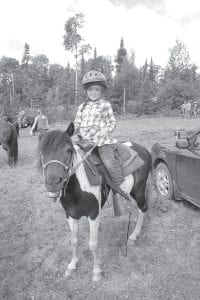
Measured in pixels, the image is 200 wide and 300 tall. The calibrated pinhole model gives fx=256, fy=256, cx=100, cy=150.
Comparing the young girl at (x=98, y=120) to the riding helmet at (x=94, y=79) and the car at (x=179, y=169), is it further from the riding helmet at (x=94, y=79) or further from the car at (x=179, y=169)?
the car at (x=179, y=169)

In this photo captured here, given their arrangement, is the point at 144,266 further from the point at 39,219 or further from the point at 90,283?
the point at 39,219

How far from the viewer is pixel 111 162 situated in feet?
11.4

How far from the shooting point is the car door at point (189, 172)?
179 inches

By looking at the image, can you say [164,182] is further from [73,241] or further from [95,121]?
[95,121]

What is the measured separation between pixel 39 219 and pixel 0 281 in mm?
1811

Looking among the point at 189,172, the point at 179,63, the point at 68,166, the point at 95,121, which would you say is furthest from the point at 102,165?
the point at 179,63

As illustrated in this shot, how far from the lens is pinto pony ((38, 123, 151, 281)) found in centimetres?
265

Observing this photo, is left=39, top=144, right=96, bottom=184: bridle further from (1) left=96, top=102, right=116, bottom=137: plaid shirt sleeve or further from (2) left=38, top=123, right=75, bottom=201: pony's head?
(1) left=96, top=102, right=116, bottom=137: plaid shirt sleeve

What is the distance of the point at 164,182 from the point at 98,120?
3.00m

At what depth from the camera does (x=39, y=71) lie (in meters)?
62.3

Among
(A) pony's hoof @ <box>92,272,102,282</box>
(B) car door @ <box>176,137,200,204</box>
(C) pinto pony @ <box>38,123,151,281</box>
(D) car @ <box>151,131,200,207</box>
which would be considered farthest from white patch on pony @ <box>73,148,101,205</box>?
(B) car door @ <box>176,137,200,204</box>

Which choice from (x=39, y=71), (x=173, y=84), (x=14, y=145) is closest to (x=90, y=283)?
(x=14, y=145)

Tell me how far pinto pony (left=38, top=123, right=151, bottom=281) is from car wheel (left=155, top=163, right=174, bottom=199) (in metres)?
1.34

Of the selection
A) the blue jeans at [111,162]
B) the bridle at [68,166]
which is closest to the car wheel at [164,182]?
the blue jeans at [111,162]
